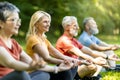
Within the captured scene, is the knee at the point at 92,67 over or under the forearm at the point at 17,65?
under

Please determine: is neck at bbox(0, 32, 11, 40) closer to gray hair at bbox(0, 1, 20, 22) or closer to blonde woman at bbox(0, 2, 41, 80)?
blonde woman at bbox(0, 2, 41, 80)

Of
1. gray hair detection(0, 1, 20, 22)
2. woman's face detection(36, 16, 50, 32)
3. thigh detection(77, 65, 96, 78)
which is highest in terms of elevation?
gray hair detection(0, 1, 20, 22)

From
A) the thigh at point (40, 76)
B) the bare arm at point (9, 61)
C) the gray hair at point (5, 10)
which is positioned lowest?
the thigh at point (40, 76)

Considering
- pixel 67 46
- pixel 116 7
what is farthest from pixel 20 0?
pixel 67 46

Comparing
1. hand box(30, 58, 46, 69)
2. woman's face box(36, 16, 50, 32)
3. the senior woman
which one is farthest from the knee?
hand box(30, 58, 46, 69)

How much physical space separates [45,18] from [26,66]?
1504mm

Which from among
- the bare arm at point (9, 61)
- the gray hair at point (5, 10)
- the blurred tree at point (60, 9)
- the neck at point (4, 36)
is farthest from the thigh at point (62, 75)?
the blurred tree at point (60, 9)

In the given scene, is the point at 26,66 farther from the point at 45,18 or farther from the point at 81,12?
the point at 81,12

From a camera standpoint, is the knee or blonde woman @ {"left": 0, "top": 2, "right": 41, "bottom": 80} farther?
the knee

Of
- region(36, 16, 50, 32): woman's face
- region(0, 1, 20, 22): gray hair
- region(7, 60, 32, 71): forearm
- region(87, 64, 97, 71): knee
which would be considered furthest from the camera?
region(87, 64, 97, 71): knee

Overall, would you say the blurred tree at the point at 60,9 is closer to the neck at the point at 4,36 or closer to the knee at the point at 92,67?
the knee at the point at 92,67

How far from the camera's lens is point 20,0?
74.1 ft

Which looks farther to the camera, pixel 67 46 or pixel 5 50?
pixel 67 46

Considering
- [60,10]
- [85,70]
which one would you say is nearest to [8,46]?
[85,70]
